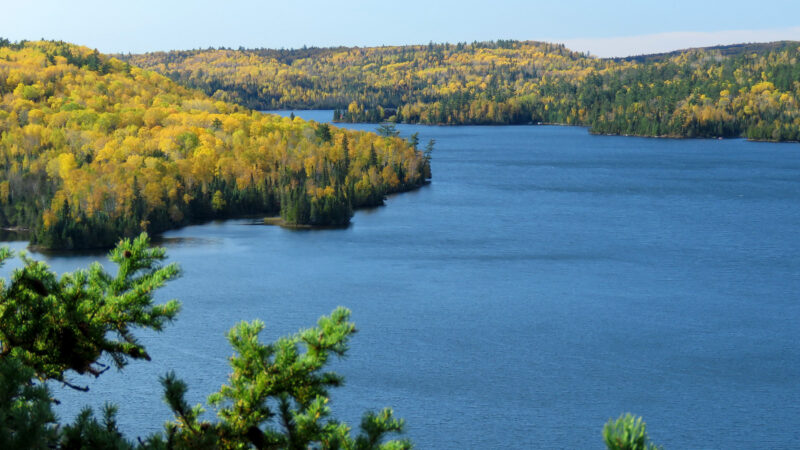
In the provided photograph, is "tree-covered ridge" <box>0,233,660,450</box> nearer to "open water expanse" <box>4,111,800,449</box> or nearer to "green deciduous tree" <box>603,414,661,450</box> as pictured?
"green deciduous tree" <box>603,414,661,450</box>

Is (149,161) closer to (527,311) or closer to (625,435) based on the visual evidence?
(527,311)

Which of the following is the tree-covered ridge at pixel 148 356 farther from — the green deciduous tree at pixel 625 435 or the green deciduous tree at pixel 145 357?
the green deciduous tree at pixel 625 435

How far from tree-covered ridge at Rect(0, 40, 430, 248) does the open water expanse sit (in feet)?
15.4

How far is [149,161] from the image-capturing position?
10100cm

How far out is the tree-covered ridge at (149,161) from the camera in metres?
85.6

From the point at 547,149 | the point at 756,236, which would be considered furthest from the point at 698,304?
the point at 547,149

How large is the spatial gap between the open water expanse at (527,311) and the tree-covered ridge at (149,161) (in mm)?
4709

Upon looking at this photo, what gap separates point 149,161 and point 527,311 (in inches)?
2267

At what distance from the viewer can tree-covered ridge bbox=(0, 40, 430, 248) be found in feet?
281

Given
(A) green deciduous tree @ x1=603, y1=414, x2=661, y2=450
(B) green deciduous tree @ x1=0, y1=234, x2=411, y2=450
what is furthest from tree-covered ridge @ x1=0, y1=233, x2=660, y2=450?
(A) green deciduous tree @ x1=603, y1=414, x2=661, y2=450

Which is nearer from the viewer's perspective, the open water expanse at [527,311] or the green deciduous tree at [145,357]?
the green deciduous tree at [145,357]

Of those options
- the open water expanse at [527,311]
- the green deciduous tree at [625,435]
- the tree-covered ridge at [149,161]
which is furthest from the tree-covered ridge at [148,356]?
the tree-covered ridge at [149,161]

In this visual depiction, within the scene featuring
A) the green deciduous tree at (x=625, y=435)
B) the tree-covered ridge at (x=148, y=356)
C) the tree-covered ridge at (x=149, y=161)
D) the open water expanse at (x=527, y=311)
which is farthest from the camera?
the tree-covered ridge at (x=149, y=161)

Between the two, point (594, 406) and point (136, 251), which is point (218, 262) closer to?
point (594, 406)
